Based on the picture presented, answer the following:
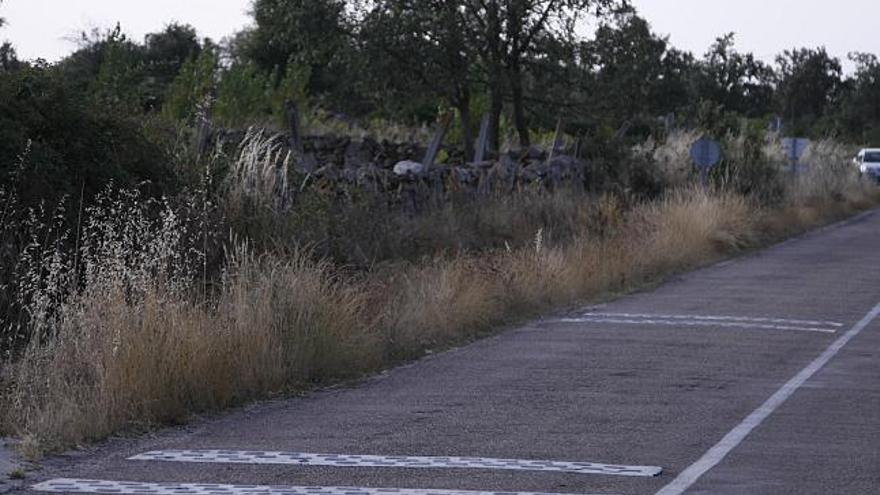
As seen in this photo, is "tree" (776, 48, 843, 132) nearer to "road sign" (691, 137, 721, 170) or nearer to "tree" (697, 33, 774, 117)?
"tree" (697, 33, 774, 117)

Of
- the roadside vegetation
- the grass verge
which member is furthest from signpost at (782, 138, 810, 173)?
the grass verge

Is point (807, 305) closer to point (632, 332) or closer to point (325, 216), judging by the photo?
point (632, 332)

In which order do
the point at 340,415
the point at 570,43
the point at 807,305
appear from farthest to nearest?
the point at 570,43
the point at 807,305
the point at 340,415

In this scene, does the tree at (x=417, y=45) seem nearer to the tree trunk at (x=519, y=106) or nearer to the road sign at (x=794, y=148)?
the tree trunk at (x=519, y=106)

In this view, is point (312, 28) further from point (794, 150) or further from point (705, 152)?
point (794, 150)

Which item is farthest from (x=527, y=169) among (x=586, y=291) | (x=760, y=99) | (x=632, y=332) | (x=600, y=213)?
(x=760, y=99)

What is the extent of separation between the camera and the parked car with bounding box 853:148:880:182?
6070cm

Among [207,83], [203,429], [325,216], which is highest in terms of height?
[207,83]

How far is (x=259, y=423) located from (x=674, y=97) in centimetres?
5193

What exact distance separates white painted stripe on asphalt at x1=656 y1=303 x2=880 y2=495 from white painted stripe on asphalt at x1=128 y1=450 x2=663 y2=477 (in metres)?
0.23

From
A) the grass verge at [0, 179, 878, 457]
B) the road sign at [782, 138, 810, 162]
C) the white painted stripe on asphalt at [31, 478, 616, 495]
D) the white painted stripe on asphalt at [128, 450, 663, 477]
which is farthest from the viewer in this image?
the road sign at [782, 138, 810, 162]

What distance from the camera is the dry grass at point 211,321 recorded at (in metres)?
10.9

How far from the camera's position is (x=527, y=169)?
2891 centimetres

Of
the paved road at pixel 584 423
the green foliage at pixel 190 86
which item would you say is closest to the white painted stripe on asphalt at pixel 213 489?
the paved road at pixel 584 423
